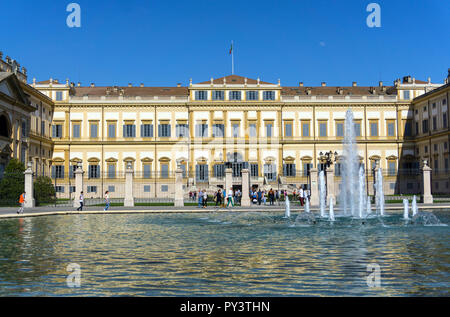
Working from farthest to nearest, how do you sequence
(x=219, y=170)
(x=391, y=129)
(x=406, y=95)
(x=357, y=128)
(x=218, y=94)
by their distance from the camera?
(x=357, y=128) → (x=391, y=129) → (x=406, y=95) → (x=218, y=94) → (x=219, y=170)

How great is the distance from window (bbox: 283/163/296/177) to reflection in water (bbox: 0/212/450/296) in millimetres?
41039

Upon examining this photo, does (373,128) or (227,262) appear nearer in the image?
(227,262)

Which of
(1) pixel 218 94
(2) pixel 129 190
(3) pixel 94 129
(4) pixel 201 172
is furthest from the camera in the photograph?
(3) pixel 94 129

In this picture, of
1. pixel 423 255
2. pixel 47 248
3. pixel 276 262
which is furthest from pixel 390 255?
pixel 47 248

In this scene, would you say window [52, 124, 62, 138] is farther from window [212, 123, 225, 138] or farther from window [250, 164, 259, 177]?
window [250, 164, 259, 177]

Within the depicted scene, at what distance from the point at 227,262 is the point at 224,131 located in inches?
1848

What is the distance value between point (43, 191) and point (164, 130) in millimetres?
23509

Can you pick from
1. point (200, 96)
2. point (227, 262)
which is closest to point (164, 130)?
point (200, 96)

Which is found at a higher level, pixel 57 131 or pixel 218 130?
pixel 57 131

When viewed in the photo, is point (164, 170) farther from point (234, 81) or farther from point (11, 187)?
point (11, 187)

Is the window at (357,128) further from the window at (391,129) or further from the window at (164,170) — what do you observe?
the window at (164,170)

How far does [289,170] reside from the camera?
55.8 m

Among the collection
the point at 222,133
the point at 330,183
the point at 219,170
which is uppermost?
the point at 222,133

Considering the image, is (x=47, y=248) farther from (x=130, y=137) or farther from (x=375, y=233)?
(x=130, y=137)
